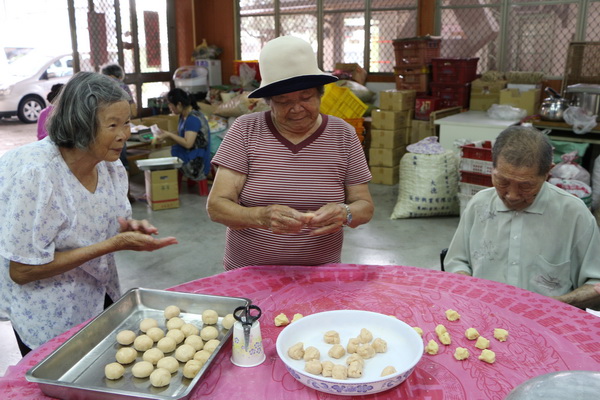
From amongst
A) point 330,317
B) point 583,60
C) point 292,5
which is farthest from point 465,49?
point 330,317

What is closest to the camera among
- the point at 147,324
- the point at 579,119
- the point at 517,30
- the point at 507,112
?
the point at 147,324

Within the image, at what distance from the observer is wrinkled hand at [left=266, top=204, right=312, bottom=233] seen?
5.91 feet

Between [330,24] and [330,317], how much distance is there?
25.4ft

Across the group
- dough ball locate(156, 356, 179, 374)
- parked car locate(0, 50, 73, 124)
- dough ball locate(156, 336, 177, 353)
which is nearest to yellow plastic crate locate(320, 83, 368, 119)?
dough ball locate(156, 336, 177, 353)

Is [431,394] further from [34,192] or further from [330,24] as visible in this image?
[330,24]

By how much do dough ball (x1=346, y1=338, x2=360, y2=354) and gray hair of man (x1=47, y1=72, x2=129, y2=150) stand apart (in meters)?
1.07

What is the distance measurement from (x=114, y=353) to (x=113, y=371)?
0.43 feet

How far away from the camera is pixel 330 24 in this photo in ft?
28.3

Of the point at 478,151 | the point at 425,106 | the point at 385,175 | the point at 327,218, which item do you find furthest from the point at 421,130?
the point at 327,218

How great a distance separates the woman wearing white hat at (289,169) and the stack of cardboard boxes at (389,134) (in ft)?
15.7

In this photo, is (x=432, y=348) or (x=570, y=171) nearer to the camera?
(x=432, y=348)

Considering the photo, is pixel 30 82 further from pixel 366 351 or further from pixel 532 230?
pixel 366 351

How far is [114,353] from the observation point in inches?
60.4

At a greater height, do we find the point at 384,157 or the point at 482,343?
the point at 482,343
